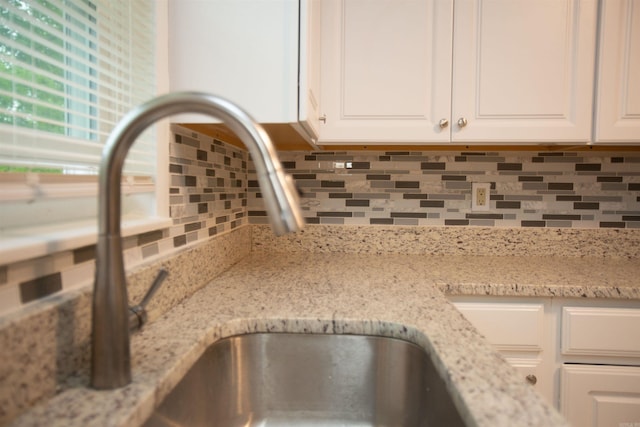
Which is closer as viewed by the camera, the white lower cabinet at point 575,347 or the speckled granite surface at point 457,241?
the white lower cabinet at point 575,347

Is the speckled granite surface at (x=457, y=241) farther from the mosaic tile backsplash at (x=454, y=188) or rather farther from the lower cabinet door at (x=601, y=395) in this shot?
the lower cabinet door at (x=601, y=395)

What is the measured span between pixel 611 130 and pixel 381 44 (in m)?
0.79

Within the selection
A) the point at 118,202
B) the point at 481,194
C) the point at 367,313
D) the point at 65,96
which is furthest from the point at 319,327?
the point at 481,194

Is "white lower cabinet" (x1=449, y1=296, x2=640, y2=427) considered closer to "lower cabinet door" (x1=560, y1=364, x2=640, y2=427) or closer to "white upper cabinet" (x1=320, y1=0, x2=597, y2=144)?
"lower cabinet door" (x1=560, y1=364, x2=640, y2=427)

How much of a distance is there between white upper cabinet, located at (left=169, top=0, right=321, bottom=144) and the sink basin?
19.8 inches

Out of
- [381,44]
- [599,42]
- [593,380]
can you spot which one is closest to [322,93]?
[381,44]

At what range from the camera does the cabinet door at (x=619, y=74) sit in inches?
45.3

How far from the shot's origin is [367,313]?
745 mm

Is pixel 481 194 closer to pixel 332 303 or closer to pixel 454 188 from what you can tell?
pixel 454 188

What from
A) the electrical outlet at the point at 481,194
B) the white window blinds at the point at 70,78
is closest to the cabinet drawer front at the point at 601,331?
the electrical outlet at the point at 481,194

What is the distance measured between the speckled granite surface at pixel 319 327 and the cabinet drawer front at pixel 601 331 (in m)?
0.42

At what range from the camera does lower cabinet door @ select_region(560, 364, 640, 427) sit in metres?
1.03

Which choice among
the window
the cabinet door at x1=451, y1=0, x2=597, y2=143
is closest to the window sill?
the window

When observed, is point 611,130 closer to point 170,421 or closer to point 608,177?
point 608,177
